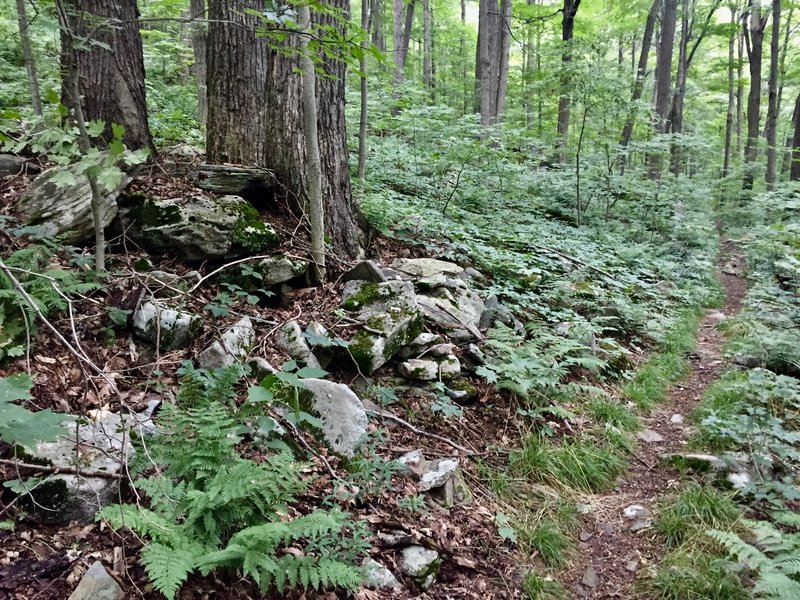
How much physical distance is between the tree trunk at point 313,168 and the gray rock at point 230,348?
1.09 m

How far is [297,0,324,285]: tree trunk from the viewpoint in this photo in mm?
4219

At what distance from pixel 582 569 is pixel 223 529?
7.25ft

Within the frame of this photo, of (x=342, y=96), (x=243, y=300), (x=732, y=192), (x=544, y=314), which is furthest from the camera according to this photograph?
(x=732, y=192)

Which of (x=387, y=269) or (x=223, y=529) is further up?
(x=387, y=269)

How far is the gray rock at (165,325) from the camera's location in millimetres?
3600

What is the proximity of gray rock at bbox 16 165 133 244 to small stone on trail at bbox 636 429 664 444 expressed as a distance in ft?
16.1

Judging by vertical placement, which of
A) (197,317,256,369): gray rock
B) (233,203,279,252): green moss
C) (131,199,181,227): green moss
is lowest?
(197,317,256,369): gray rock

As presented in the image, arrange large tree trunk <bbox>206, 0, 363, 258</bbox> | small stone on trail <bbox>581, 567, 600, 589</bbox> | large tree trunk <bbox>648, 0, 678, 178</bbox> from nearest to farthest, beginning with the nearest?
small stone on trail <bbox>581, 567, 600, 589</bbox> < large tree trunk <bbox>206, 0, 363, 258</bbox> < large tree trunk <bbox>648, 0, 678, 178</bbox>

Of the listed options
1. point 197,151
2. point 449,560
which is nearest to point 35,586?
point 449,560

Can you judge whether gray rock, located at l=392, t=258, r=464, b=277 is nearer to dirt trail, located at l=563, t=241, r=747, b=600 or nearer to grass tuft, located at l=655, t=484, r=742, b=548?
dirt trail, located at l=563, t=241, r=747, b=600

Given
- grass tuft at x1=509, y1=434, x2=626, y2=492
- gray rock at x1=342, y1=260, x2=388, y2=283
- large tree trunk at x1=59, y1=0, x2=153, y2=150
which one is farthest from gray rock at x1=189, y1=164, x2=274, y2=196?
grass tuft at x1=509, y1=434, x2=626, y2=492

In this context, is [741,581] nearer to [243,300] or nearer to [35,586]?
[35,586]

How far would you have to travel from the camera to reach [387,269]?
217 inches

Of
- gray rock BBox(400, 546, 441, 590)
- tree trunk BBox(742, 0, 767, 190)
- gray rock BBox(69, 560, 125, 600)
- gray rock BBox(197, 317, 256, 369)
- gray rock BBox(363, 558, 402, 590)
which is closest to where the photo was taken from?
gray rock BBox(69, 560, 125, 600)
